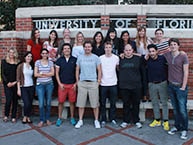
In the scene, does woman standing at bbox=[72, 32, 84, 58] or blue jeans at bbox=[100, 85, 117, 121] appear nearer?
blue jeans at bbox=[100, 85, 117, 121]

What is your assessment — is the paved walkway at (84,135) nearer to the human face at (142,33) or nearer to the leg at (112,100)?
the leg at (112,100)

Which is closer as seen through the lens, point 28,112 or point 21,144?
point 21,144

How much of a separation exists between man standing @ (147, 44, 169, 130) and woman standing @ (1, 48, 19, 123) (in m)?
3.06

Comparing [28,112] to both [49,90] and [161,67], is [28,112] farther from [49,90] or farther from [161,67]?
[161,67]

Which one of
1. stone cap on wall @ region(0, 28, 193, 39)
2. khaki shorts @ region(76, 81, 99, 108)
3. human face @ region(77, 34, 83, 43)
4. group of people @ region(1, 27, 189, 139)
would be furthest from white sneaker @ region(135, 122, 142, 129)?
human face @ region(77, 34, 83, 43)

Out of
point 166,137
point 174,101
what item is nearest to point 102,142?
point 166,137

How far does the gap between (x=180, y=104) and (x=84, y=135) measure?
1988 millimetres

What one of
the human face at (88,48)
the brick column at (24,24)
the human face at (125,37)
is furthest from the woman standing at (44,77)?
the human face at (125,37)

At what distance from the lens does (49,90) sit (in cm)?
570

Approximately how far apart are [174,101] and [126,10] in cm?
251

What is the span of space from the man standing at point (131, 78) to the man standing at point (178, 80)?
0.65 m

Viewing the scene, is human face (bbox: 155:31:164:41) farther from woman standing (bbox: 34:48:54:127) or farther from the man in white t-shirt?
woman standing (bbox: 34:48:54:127)

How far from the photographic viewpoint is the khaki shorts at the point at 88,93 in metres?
5.49

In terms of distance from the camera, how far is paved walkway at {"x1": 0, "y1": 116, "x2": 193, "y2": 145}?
4.73m
